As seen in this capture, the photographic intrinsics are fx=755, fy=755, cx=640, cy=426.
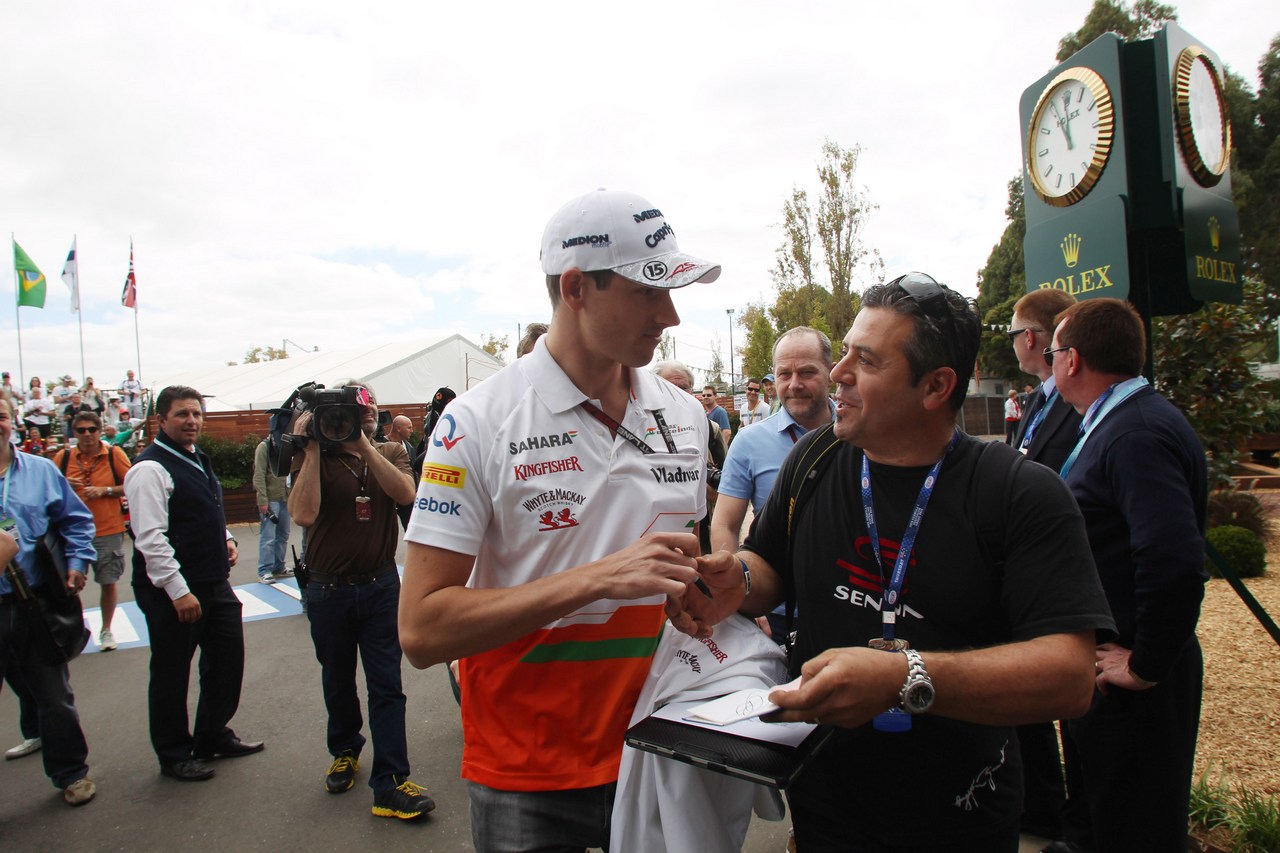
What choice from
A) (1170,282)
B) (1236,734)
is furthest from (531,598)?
(1170,282)

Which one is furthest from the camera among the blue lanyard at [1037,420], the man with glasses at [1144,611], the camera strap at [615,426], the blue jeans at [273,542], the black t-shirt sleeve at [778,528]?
the blue jeans at [273,542]

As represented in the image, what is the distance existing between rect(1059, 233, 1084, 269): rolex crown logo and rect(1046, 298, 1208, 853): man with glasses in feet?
6.50

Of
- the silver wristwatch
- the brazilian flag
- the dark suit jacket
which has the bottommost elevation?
the silver wristwatch

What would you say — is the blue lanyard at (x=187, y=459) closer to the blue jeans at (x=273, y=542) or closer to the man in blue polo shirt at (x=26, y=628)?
the man in blue polo shirt at (x=26, y=628)

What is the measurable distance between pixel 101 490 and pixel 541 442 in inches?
294

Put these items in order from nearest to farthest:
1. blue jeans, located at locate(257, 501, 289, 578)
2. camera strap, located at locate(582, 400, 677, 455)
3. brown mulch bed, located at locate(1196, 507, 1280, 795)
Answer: camera strap, located at locate(582, 400, 677, 455) → brown mulch bed, located at locate(1196, 507, 1280, 795) → blue jeans, located at locate(257, 501, 289, 578)

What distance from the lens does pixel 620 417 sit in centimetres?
196

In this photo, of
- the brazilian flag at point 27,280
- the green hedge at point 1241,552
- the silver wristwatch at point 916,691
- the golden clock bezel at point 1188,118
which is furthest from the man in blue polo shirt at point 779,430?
the brazilian flag at point 27,280

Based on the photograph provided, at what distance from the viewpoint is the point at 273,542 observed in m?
9.94

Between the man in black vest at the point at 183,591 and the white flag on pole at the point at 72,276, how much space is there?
28948 mm

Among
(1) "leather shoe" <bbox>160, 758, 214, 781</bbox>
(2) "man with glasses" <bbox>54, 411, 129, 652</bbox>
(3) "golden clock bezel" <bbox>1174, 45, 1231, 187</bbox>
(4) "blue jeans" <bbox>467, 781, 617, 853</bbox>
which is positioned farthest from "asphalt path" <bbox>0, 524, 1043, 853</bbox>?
(3) "golden clock bezel" <bbox>1174, 45, 1231, 187</bbox>

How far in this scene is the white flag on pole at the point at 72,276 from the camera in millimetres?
27078

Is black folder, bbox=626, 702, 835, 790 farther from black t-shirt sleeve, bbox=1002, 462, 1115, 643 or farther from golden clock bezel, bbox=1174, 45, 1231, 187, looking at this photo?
golden clock bezel, bbox=1174, 45, 1231, 187

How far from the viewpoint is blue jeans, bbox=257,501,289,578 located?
32.4 ft
